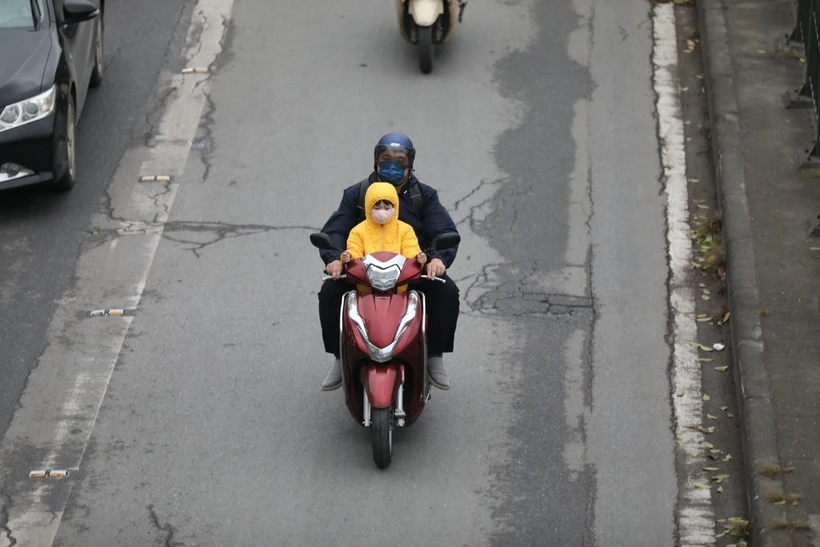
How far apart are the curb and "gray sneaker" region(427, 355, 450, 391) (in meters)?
1.82

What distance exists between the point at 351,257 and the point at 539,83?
6241 mm

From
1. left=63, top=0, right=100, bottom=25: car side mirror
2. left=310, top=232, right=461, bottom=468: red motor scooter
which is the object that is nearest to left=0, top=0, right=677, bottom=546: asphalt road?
left=310, top=232, right=461, bottom=468: red motor scooter

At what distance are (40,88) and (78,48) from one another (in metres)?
1.24

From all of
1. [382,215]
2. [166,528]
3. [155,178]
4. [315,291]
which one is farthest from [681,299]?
[155,178]

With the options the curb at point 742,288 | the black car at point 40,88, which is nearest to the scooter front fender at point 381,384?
the curb at point 742,288

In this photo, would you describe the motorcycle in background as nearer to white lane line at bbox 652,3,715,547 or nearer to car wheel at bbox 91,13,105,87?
white lane line at bbox 652,3,715,547

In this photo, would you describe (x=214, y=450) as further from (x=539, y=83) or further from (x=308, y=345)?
(x=539, y=83)

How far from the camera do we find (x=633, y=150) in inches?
510

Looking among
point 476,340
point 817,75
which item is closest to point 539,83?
point 817,75

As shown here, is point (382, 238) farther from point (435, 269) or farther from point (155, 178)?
point (155, 178)

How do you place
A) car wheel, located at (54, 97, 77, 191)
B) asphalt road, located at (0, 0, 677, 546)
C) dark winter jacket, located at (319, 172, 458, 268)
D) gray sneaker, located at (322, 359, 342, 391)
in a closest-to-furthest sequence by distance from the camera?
asphalt road, located at (0, 0, 677, 546) < dark winter jacket, located at (319, 172, 458, 268) < gray sneaker, located at (322, 359, 342, 391) < car wheel, located at (54, 97, 77, 191)

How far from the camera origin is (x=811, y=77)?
1307 cm

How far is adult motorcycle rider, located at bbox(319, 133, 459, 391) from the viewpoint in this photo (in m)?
8.66

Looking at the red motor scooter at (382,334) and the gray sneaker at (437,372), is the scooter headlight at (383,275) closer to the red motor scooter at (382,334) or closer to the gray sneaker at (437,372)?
the red motor scooter at (382,334)
